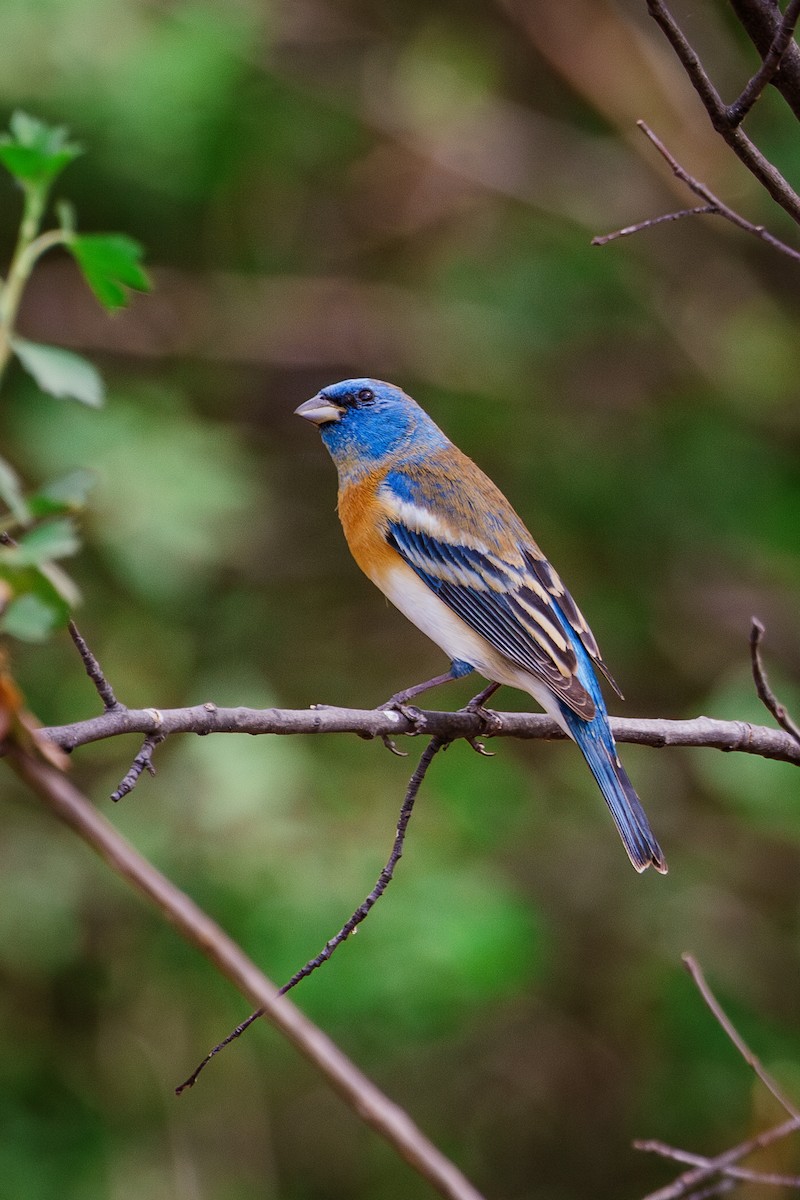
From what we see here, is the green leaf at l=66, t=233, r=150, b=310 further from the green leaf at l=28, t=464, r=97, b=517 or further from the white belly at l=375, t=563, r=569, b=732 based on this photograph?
the white belly at l=375, t=563, r=569, b=732

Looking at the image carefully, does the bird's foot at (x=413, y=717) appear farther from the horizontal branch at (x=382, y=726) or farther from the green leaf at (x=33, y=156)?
the green leaf at (x=33, y=156)

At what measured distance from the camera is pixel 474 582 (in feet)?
13.3

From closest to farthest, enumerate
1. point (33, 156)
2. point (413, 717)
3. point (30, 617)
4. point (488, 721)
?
point (30, 617), point (33, 156), point (413, 717), point (488, 721)

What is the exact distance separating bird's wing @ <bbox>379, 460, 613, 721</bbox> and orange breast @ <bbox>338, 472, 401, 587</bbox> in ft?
0.09

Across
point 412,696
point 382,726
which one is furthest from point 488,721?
point 382,726

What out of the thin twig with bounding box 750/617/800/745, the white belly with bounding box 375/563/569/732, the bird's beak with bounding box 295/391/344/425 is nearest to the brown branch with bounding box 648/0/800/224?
the thin twig with bounding box 750/617/800/745

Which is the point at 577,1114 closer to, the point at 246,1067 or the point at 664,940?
the point at 664,940

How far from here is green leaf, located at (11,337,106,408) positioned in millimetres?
1526

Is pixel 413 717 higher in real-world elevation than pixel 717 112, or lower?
lower

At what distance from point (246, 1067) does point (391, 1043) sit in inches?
28.4

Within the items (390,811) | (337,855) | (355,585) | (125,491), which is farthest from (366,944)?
(355,585)

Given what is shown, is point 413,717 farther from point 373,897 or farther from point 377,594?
point 377,594

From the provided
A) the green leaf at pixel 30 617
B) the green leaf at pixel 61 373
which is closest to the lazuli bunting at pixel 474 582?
the green leaf at pixel 61 373

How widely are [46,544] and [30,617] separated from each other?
70 mm
